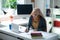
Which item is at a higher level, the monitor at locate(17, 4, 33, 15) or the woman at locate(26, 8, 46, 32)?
the monitor at locate(17, 4, 33, 15)

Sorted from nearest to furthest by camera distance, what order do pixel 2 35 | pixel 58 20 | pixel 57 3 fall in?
pixel 2 35, pixel 58 20, pixel 57 3

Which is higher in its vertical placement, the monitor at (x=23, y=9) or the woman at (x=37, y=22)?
the monitor at (x=23, y=9)

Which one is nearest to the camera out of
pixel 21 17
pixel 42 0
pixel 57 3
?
pixel 57 3

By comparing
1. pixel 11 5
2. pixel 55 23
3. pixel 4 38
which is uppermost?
pixel 11 5

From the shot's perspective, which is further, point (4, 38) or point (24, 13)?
point (24, 13)

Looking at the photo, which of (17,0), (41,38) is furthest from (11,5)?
(41,38)

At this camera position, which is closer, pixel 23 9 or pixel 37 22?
pixel 37 22

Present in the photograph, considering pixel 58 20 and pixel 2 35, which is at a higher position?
pixel 58 20

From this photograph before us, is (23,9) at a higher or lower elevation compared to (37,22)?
higher

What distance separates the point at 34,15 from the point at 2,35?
87cm

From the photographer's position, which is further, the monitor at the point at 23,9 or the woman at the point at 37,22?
the monitor at the point at 23,9

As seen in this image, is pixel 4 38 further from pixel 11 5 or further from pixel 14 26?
pixel 11 5

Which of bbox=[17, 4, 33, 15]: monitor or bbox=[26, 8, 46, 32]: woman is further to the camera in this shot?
bbox=[17, 4, 33, 15]: monitor

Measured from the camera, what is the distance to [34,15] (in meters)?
3.01
